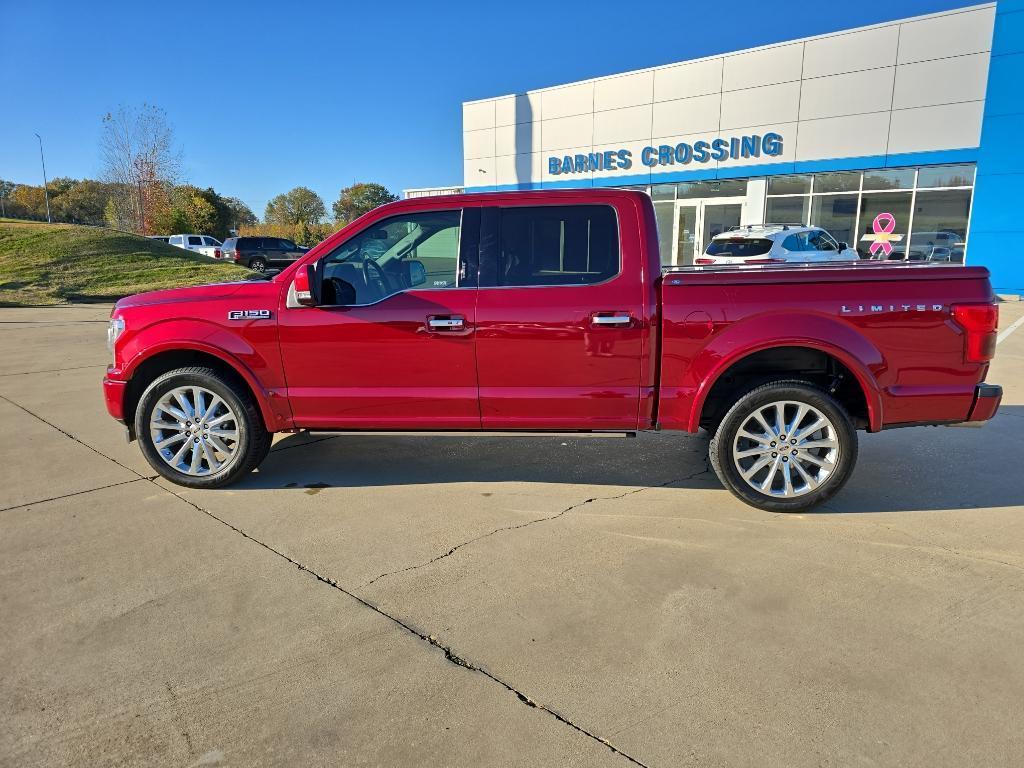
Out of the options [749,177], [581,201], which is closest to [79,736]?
[581,201]

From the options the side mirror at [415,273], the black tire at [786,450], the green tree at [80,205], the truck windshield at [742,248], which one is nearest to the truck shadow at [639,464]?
the black tire at [786,450]

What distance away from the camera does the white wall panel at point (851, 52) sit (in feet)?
61.6

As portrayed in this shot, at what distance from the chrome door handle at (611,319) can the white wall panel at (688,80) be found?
21062 millimetres

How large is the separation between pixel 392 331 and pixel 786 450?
2640mm

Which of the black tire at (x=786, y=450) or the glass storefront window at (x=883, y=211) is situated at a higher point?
the glass storefront window at (x=883, y=211)

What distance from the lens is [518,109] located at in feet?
88.5

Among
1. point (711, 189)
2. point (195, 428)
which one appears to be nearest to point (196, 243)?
point (711, 189)

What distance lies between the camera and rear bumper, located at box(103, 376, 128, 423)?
4641 millimetres

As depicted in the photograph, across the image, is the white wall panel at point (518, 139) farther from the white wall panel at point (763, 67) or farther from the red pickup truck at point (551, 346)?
the red pickup truck at point (551, 346)

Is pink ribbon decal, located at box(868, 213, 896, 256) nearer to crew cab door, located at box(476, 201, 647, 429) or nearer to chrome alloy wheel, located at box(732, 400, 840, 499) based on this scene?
chrome alloy wheel, located at box(732, 400, 840, 499)

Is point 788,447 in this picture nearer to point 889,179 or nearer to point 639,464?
point 639,464

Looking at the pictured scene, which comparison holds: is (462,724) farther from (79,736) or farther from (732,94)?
(732,94)

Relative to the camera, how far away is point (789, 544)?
3799 mm

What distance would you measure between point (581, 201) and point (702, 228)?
67.7 ft
